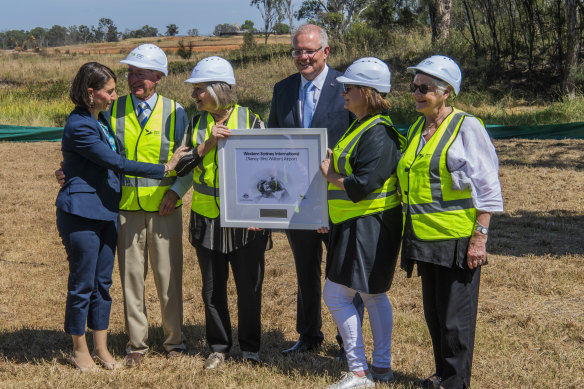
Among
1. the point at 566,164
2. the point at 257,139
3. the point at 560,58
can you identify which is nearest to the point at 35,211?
the point at 257,139

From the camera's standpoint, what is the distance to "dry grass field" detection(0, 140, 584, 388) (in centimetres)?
417

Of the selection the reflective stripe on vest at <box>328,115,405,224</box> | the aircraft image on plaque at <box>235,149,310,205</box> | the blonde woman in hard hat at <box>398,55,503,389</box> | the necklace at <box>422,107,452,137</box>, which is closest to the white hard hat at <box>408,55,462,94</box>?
the blonde woman in hard hat at <box>398,55,503,389</box>

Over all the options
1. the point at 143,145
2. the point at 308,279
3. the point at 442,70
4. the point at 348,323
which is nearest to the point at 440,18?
the point at 308,279

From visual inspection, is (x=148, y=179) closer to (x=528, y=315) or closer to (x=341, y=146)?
(x=341, y=146)

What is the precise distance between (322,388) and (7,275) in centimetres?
412

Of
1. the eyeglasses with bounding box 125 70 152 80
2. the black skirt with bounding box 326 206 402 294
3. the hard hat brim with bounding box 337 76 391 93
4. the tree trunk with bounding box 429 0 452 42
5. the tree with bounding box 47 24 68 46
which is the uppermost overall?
the tree with bounding box 47 24 68 46

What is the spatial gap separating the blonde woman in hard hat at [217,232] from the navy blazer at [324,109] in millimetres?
306

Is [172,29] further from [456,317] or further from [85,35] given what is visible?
[456,317]

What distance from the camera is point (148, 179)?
4.26 m

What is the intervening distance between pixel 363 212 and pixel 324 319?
1859 millimetres

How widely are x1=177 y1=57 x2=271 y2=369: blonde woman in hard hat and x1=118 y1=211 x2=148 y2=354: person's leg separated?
381 mm

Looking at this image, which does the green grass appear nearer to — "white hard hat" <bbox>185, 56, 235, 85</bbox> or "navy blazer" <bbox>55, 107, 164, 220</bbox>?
"white hard hat" <bbox>185, 56, 235, 85</bbox>

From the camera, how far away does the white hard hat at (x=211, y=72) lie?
13.1ft

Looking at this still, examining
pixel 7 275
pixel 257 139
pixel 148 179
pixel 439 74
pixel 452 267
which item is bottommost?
pixel 7 275
